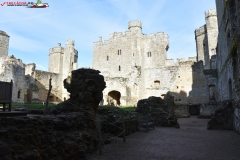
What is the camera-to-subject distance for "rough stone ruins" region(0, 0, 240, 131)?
18938mm

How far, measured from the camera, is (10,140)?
10.3 feet

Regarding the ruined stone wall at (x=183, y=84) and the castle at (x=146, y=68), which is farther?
the castle at (x=146, y=68)

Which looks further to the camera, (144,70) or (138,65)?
(138,65)

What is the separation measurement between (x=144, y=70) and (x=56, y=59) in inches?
792

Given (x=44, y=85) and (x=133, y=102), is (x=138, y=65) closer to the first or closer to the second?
(x=133, y=102)

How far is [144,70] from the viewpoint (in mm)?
32312

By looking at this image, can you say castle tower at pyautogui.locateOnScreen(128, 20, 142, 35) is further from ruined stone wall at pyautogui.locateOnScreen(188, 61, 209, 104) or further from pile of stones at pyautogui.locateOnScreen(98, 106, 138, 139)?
pile of stones at pyautogui.locateOnScreen(98, 106, 138, 139)

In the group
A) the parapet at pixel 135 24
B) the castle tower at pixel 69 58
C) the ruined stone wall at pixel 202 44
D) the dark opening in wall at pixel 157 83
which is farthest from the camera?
the castle tower at pixel 69 58

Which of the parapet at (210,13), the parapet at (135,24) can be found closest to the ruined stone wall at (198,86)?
the parapet at (210,13)

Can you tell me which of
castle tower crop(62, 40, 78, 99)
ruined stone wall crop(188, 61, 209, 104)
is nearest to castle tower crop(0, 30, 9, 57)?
castle tower crop(62, 40, 78, 99)

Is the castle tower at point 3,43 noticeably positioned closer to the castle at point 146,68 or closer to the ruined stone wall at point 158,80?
the castle at point 146,68

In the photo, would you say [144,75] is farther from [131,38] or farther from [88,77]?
[88,77]

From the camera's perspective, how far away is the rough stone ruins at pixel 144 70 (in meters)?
18.9

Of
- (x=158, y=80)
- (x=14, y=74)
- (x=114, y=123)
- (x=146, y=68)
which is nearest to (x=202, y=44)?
(x=158, y=80)
